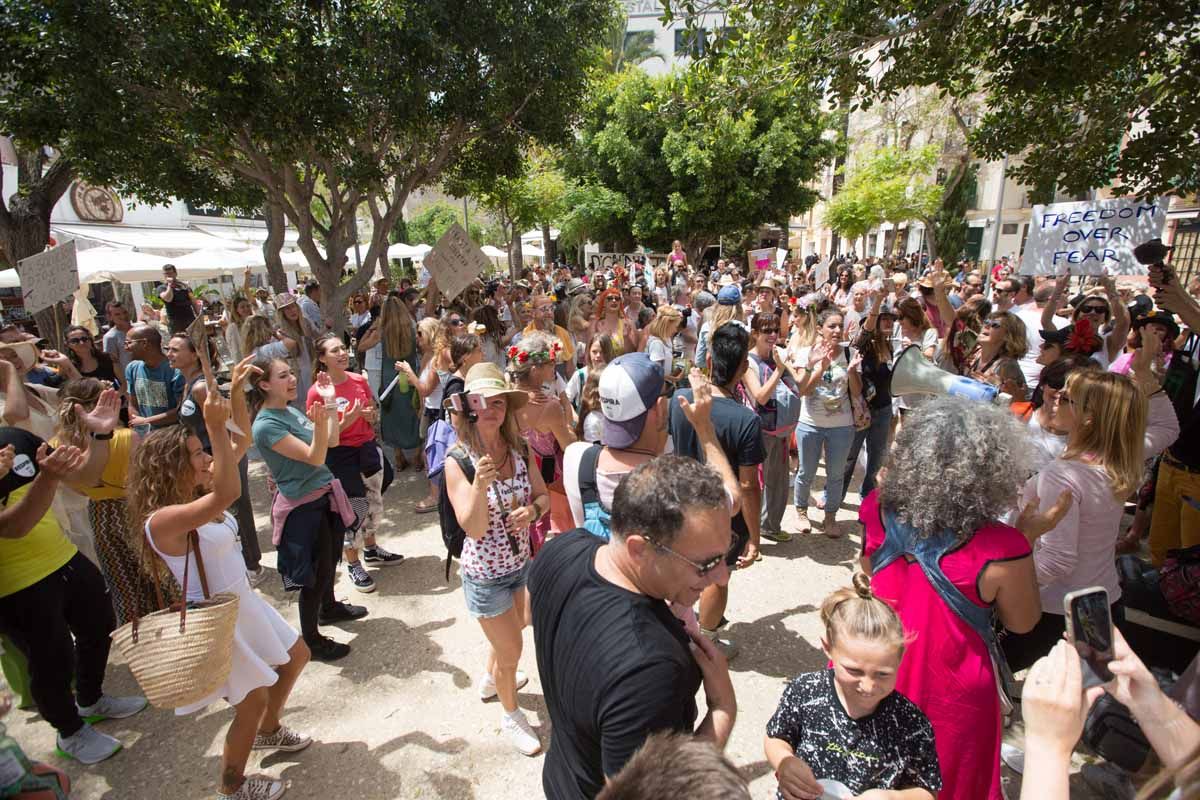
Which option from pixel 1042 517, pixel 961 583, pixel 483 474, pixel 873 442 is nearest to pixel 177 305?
pixel 483 474

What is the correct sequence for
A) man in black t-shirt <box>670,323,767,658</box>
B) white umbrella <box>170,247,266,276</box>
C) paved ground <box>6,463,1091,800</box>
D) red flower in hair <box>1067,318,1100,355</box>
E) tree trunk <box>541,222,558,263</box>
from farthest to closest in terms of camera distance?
tree trunk <box>541,222,558,263</box>
white umbrella <box>170,247,266,276</box>
red flower in hair <box>1067,318,1100,355</box>
man in black t-shirt <box>670,323,767,658</box>
paved ground <box>6,463,1091,800</box>

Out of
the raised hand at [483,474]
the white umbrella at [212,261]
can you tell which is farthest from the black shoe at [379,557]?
the white umbrella at [212,261]

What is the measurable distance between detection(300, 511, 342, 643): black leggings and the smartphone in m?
3.53

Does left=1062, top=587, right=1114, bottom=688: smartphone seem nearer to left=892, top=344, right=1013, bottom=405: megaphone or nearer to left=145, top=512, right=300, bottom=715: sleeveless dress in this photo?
left=892, top=344, right=1013, bottom=405: megaphone

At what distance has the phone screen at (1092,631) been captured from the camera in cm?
141

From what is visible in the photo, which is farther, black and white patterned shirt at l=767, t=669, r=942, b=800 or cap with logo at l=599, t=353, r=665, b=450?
cap with logo at l=599, t=353, r=665, b=450

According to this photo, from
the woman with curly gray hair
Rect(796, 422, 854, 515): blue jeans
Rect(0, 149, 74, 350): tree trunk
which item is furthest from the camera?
Rect(0, 149, 74, 350): tree trunk

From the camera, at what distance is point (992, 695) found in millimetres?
1902

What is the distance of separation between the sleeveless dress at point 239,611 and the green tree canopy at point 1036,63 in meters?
5.37

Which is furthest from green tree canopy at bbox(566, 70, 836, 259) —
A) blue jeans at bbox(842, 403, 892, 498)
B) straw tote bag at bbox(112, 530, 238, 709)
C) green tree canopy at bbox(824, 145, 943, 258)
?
straw tote bag at bbox(112, 530, 238, 709)

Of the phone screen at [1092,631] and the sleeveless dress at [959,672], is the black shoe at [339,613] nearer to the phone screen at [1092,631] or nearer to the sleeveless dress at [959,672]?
the sleeveless dress at [959,672]

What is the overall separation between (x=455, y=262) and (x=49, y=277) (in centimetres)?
407

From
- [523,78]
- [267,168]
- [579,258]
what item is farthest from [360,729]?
[579,258]

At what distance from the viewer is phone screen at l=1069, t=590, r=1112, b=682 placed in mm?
1413
